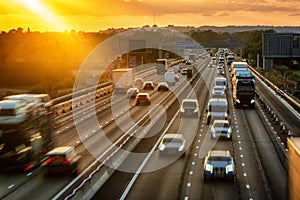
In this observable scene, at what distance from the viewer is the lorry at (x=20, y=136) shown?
85.7 feet

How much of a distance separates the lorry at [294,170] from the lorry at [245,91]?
148 ft

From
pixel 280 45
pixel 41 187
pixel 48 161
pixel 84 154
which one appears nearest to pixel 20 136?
pixel 48 161

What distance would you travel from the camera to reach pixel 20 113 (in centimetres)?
2683

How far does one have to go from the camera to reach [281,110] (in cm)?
5753

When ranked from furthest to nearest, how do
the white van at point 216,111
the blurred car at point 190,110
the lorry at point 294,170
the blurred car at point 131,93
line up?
the blurred car at point 131,93, the blurred car at point 190,110, the white van at point 216,111, the lorry at point 294,170

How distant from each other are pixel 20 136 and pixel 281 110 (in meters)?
37.5

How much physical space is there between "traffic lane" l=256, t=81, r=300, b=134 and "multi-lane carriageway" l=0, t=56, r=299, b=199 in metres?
0.20

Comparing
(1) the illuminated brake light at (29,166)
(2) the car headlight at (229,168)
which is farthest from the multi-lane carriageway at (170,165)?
(2) the car headlight at (229,168)

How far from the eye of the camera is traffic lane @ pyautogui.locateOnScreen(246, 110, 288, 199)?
85.9 ft

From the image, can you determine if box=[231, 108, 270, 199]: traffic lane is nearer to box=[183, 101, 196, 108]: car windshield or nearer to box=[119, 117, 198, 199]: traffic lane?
box=[119, 117, 198, 199]: traffic lane

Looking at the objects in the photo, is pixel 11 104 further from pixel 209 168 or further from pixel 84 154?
pixel 209 168

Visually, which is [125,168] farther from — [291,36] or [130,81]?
[291,36]

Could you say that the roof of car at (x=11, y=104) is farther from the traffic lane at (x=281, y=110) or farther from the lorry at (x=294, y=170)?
the traffic lane at (x=281, y=110)

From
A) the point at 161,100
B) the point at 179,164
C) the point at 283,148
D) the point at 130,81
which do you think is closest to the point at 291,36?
the point at 130,81
